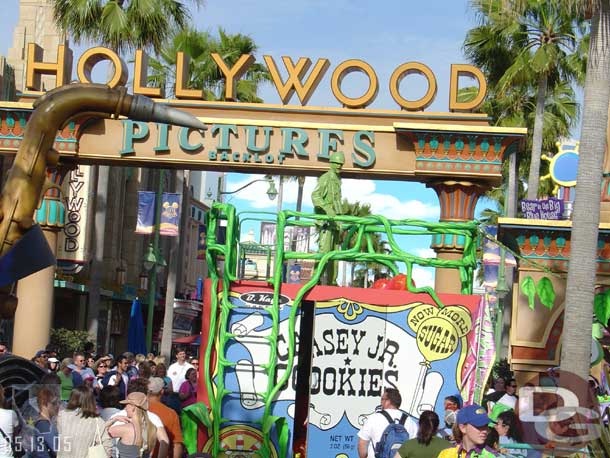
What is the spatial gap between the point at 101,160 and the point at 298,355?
1039 centimetres

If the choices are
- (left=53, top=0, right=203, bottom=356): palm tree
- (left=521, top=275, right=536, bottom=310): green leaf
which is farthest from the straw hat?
(left=53, top=0, right=203, bottom=356): palm tree

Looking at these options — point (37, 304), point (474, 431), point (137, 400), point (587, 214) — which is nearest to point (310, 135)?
point (37, 304)

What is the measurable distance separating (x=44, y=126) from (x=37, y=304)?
1462 cm

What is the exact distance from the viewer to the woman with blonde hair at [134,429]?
385 inches

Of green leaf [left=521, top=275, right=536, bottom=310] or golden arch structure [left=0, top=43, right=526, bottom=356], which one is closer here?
green leaf [left=521, top=275, right=536, bottom=310]

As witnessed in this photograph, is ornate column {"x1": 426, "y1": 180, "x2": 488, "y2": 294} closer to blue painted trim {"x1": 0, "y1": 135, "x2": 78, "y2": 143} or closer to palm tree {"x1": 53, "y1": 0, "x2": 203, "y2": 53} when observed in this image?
blue painted trim {"x1": 0, "y1": 135, "x2": 78, "y2": 143}

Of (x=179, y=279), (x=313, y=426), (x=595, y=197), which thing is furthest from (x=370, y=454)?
(x=179, y=279)

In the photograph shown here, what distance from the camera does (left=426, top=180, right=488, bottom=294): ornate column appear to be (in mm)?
20719

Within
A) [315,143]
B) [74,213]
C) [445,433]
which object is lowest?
[445,433]

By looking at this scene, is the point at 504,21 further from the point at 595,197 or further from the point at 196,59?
the point at 595,197

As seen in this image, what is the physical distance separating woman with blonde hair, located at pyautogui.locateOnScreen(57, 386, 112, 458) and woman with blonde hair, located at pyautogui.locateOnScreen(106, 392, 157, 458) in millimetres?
128

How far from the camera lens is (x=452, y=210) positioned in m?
21.1

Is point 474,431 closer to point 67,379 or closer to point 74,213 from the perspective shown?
point 67,379

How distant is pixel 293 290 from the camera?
12102 mm
